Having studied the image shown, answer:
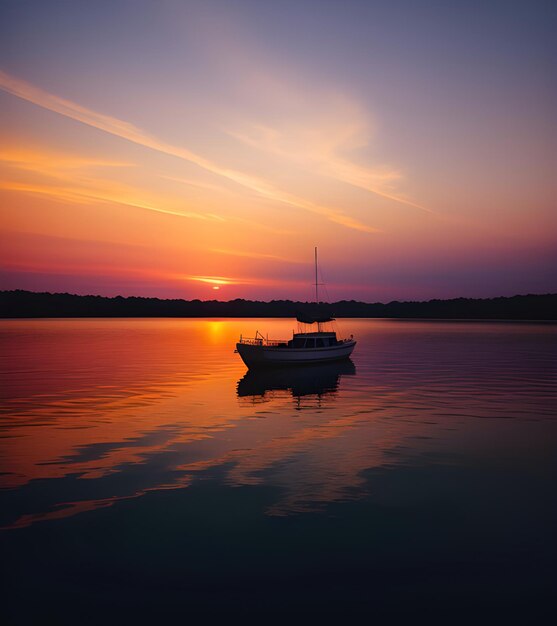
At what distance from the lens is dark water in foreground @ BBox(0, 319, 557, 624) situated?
10.6m

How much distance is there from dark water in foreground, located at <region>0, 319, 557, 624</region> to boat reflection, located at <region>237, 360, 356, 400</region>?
830 centimetres

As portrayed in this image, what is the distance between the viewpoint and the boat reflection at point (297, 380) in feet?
143

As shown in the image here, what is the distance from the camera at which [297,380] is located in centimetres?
5238

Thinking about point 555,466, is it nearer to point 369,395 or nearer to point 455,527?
point 455,527

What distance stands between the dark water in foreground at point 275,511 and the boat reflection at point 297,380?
830cm

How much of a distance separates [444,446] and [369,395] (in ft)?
58.1

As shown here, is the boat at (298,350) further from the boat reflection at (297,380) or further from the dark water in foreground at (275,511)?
the dark water in foreground at (275,511)

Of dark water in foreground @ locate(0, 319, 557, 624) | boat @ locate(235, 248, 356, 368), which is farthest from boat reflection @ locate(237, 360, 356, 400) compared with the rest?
dark water in foreground @ locate(0, 319, 557, 624)

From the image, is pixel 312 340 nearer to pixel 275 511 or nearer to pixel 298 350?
pixel 298 350

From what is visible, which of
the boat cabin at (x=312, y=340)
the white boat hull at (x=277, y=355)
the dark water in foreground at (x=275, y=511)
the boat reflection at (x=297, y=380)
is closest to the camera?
the dark water in foreground at (x=275, y=511)

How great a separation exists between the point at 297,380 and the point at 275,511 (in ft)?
122

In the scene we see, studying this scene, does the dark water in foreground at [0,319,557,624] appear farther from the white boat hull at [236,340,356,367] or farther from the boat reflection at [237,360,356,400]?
the white boat hull at [236,340,356,367]

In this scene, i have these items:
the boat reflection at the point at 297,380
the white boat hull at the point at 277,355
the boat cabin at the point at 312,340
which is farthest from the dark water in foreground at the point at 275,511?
the boat cabin at the point at 312,340

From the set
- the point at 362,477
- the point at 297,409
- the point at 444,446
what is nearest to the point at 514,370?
the point at 297,409
